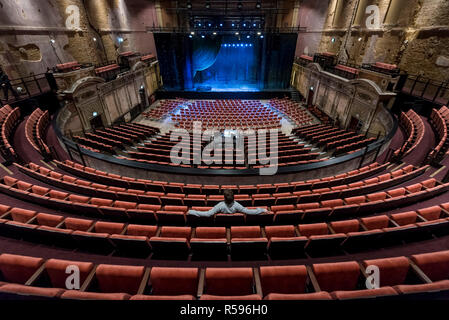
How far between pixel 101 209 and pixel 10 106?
388 inches

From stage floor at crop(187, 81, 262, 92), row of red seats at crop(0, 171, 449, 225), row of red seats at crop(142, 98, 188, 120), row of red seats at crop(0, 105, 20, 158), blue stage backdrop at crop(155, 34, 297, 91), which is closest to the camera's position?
row of red seats at crop(0, 171, 449, 225)

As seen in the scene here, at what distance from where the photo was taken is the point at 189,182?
6816 mm

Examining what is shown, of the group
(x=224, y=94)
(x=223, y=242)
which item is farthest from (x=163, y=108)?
(x=223, y=242)

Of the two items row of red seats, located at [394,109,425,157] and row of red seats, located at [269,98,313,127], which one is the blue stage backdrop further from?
row of red seats, located at [394,109,425,157]

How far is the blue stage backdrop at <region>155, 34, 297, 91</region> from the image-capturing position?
19984 millimetres

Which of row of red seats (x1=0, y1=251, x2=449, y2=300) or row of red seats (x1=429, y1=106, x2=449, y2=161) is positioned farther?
row of red seats (x1=429, y1=106, x2=449, y2=161)

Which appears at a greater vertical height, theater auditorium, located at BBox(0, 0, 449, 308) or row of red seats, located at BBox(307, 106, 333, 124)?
theater auditorium, located at BBox(0, 0, 449, 308)

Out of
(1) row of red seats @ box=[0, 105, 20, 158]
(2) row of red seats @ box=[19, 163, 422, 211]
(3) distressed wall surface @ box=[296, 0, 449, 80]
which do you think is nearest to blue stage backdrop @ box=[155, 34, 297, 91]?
(3) distressed wall surface @ box=[296, 0, 449, 80]

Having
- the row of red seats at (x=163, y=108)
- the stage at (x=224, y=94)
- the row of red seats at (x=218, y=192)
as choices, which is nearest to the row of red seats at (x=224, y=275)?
the row of red seats at (x=218, y=192)

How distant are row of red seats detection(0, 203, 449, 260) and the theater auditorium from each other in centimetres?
3

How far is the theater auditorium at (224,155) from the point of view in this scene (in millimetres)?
2604

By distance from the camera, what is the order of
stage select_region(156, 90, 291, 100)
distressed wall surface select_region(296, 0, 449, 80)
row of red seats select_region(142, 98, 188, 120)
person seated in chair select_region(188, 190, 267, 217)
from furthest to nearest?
stage select_region(156, 90, 291, 100) → row of red seats select_region(142, 98, 188, 120) → distressed wall surface select_region(296, 0, 449, 80) → person seated in chair select_region(188, 190, 267, 217)

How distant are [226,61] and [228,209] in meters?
25.0

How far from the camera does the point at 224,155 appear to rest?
29.3ft
